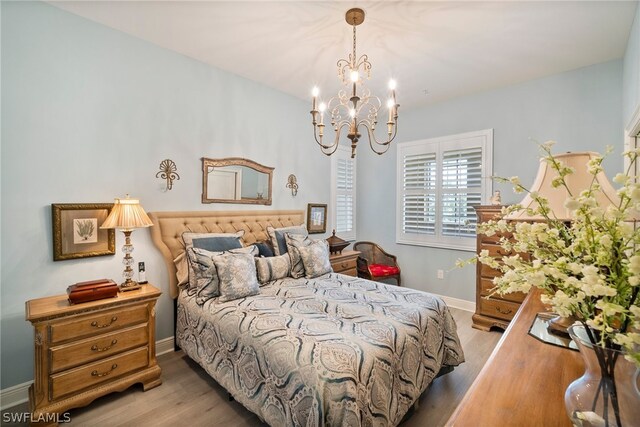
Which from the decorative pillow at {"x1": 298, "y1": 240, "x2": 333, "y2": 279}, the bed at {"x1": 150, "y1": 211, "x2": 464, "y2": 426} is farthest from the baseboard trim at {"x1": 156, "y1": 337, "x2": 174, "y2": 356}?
the decorative pillow at {"x1": 298, "y1": 240, "x2": 333, "y2": 279}

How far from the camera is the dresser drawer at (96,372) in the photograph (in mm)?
1848

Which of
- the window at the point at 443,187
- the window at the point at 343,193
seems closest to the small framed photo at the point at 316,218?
the window at the point at 343,193

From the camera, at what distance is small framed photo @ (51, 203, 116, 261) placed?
2180 millimetres

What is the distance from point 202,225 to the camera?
3.00m

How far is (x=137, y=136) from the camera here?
2.59 metres

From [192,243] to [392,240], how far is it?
10.1ft

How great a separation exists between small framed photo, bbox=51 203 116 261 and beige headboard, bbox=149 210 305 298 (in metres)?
0.35

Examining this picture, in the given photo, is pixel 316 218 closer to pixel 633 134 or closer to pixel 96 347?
pixel 96 347

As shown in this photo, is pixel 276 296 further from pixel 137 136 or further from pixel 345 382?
pixel 137 136

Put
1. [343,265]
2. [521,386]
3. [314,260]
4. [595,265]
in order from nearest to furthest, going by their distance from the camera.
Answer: [595,265] → [521,386] → [314,260] → [343,265]

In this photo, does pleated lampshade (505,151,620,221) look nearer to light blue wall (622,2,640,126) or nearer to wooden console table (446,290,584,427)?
wooden console table (446,290,584,427)

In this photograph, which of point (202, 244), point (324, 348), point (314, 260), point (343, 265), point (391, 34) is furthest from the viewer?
point (343, 265)

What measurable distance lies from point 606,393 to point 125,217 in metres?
2.72

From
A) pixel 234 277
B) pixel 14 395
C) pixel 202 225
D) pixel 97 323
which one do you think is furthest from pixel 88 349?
pixel 202 225
